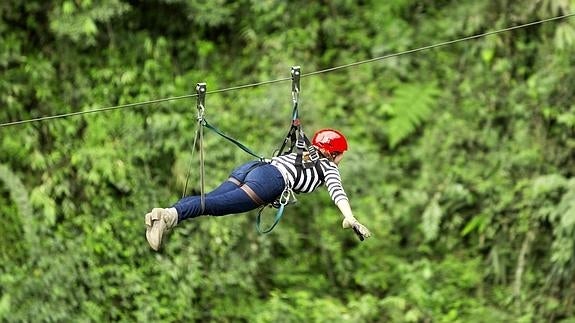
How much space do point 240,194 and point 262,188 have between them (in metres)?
0.13

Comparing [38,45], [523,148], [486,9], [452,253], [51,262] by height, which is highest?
[486,9]

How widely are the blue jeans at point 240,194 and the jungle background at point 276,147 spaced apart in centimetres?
388

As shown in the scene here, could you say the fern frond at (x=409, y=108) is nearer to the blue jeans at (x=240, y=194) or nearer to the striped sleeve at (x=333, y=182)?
the striped sleeve at (x=333, y=182)

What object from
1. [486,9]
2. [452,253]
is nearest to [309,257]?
[452,253]

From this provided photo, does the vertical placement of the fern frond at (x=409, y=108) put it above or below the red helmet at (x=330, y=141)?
above

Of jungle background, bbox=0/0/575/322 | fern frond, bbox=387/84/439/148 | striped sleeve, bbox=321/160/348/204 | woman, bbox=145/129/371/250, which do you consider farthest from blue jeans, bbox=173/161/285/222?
→ fern frond, bbox=387/84/439/148

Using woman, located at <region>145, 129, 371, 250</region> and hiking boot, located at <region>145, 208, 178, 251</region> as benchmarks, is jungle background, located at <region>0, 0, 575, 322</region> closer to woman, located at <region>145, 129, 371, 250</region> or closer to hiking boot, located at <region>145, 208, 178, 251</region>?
woman, located at <region>145, 129, 371, 250</region>

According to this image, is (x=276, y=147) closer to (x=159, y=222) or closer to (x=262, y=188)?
(x=262, y=188)

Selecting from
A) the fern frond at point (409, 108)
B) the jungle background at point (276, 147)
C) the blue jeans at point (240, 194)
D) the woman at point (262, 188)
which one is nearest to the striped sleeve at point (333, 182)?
the woman at point (262, 188)

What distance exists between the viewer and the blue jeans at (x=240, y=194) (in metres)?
5.23

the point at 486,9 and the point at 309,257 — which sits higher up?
the point at 486,9

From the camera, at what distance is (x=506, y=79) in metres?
10.4

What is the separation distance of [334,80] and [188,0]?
5.47 ft

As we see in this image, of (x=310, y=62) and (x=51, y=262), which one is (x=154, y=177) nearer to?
(x=51, y=262)
